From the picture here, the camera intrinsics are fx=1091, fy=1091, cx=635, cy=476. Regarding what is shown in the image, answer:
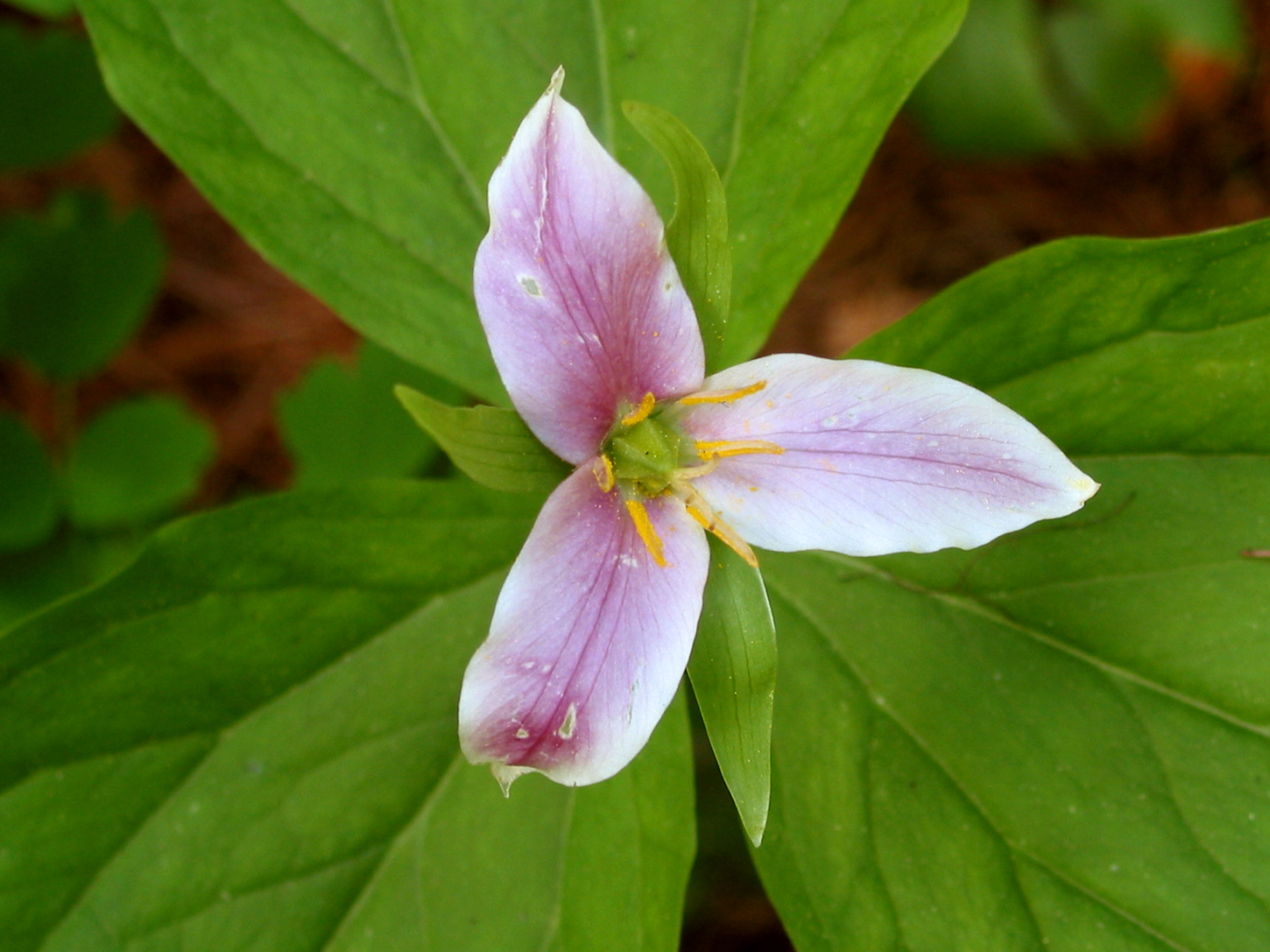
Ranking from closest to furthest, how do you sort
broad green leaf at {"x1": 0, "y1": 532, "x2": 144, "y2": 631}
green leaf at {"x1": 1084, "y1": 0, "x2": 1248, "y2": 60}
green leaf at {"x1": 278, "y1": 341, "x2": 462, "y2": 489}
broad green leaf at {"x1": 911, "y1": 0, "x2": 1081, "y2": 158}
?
broad green leaf at {"x1": 0, "y1": 532, "x2": 144, "y2": 631}
green leaf at {"x1": 278, "y1": 341, "x2": 462, "y2": 489}
green leaf at {"x1": 1084, "y1": 0, "x2": 1248, "y2": 60}
broad green leaf at {"x1": 911, "y1": 0, "x2": 1081, "y2": 158}

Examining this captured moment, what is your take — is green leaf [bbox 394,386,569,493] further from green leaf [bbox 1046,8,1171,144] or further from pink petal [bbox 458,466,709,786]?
green leaf [bbox 1046,8,1171,144]

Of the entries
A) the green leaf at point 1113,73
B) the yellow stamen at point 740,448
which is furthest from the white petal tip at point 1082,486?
the green leaf at point 1113,73

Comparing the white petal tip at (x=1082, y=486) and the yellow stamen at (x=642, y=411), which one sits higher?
the yellow stamen at (x=642, y=411)

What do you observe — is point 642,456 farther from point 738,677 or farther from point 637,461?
point 738,677

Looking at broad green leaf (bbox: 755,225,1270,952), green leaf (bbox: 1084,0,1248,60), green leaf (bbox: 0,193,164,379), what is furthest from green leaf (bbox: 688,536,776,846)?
green leaf (bbox: 1084,0,1248,60)

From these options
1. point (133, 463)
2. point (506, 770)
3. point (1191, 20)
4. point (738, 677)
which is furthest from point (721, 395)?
point (1191, 20)

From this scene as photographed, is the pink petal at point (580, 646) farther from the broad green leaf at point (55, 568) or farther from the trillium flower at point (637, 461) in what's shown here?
the broad green leaf at point (55, 568)
